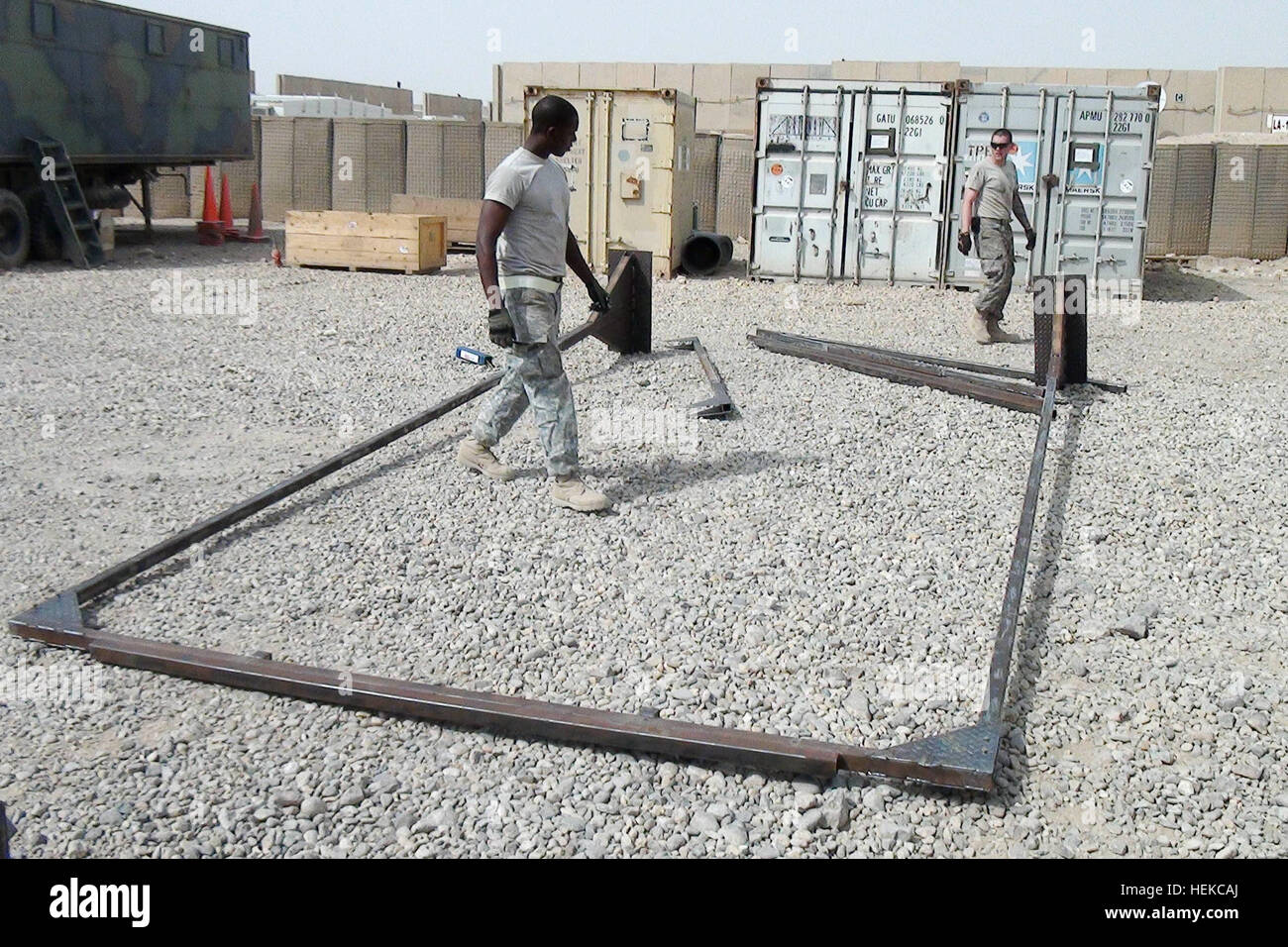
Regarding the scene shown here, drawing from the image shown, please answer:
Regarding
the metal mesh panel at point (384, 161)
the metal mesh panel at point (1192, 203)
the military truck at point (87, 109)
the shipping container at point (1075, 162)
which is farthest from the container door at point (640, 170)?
the metal mesh panel at point (1192, 203)

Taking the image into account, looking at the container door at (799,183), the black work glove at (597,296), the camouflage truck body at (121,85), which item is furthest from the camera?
the container door at (799,183)

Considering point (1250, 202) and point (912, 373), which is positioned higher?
point (1250, 202)

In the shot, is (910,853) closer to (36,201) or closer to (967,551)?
(967,551)

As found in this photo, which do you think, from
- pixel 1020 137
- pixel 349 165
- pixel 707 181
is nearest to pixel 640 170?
pixel 1020 137

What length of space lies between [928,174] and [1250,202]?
23.2 ft

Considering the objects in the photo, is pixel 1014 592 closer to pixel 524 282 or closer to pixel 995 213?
pixel 524 282

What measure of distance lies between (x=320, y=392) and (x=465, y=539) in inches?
137

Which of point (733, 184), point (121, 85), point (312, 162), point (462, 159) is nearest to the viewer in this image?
point (121, 85)

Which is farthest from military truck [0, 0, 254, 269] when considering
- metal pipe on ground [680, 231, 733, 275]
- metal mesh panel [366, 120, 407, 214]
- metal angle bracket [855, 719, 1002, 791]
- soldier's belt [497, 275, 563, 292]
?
metal angle bracket [855, 719, 1002, 791]

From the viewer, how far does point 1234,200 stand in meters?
18.5

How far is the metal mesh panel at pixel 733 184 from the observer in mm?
20219

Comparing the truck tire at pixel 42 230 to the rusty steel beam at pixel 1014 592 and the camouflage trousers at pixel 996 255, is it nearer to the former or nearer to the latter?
the camouflage trousers at pixel 996 255

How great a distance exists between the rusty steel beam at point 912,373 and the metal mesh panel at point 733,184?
10273mm

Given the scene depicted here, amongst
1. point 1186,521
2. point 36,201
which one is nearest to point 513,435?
point 1186,521
